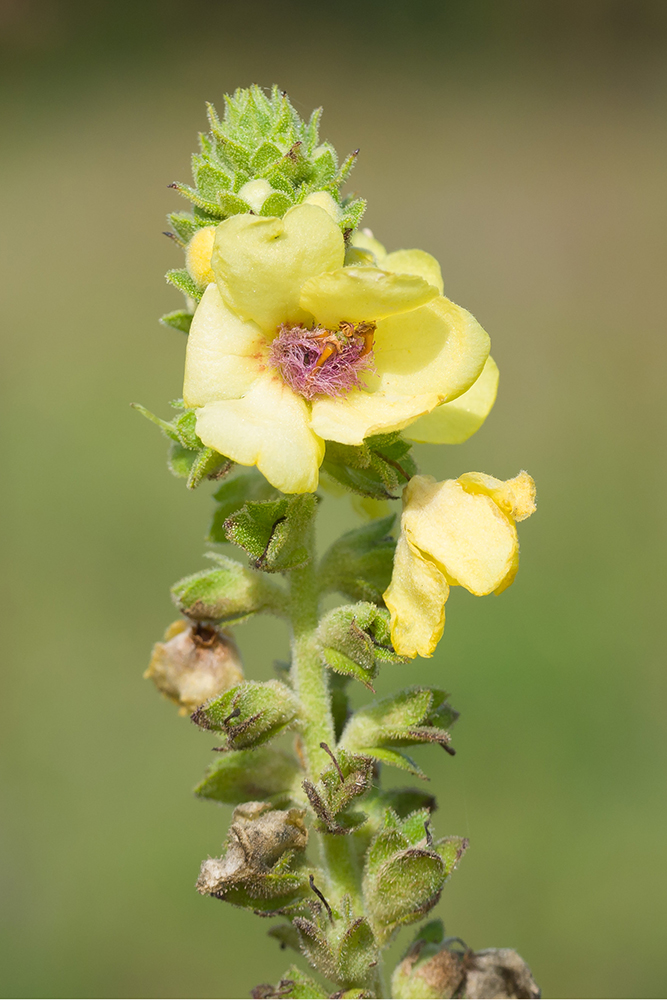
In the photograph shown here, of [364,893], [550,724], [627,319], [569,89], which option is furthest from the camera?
[569,89]

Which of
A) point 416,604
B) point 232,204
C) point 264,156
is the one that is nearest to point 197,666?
point 416,604

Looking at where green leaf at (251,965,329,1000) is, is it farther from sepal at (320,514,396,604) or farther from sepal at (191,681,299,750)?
sepal at (320,514,396,604)

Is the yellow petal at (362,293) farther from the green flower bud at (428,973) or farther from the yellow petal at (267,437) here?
the green flower bud at (428,973)

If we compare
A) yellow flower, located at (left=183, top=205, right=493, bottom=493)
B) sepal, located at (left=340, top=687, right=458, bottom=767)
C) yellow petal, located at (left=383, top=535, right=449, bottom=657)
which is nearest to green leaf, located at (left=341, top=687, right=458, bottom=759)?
sepal, located at (left=340, top=687, right=458, bottom=767)

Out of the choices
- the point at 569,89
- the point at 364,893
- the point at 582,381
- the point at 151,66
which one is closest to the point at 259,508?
A: the point at 364,893

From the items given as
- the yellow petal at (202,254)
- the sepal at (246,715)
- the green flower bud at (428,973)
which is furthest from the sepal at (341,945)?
the yellow petal at (202,254)

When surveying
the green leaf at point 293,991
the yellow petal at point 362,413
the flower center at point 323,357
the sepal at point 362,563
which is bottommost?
the green leaf at point 293,991

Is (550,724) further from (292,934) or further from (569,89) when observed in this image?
(569,89)
